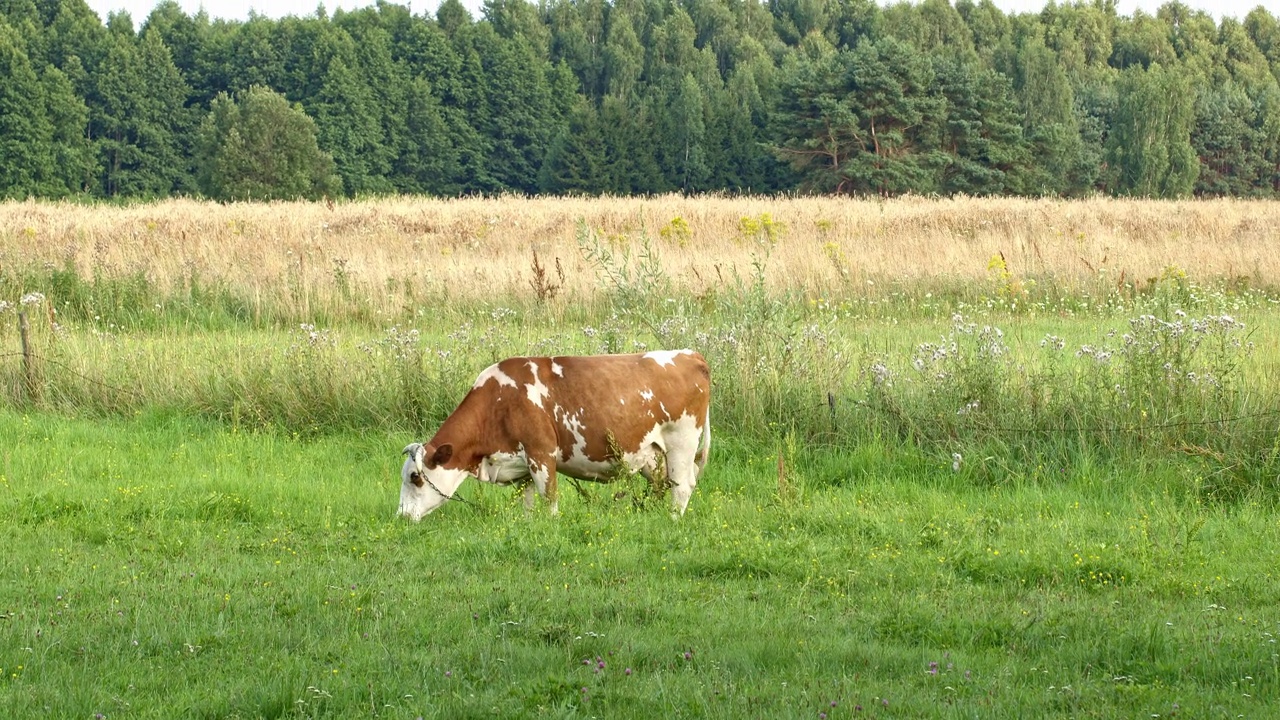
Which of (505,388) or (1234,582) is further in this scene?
(505,388)

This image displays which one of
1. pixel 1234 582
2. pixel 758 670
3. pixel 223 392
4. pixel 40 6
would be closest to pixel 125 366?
pixel 223 392

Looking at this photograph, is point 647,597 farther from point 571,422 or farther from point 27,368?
point 27,368

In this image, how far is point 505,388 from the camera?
Answer: 8.88 metres

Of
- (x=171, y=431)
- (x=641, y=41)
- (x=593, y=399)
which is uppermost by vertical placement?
(x=641, y=41)

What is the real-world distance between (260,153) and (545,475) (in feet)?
174

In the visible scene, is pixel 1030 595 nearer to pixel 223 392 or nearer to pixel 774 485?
pixel 774 485

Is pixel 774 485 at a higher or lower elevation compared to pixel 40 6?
lower

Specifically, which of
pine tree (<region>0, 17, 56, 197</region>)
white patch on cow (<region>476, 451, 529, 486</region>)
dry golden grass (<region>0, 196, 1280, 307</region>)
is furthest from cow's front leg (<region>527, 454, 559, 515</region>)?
pine tree (<region>0, 17, 56, 197</region>)

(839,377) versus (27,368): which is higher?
(839,377)

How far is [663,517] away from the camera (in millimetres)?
8727

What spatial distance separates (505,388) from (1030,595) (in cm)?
387

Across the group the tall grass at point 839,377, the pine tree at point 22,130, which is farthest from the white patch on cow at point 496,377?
the pine tree at point 22,130

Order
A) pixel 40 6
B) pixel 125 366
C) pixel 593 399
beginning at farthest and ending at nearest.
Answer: pixel 40 6, pixel 125 366, pixel 593 399

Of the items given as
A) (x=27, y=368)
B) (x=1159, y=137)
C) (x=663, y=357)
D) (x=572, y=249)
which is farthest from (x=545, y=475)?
(x=1159, y=137)
